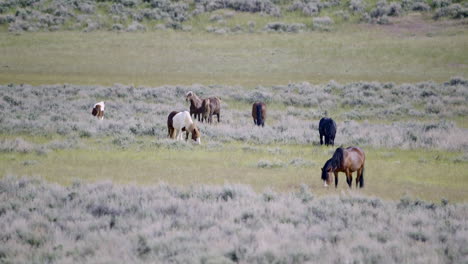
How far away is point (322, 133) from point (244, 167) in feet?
14.3

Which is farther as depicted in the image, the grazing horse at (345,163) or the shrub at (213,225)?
the grazing horse at (345,163)

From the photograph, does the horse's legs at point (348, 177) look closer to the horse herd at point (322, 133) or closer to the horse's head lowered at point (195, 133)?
the horse herd at point (322, 133)

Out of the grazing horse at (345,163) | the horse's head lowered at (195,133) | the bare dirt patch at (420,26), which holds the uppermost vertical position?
the bare dirt patch at (420,26)

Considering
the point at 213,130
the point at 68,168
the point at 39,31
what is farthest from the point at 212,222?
the point at 39,31

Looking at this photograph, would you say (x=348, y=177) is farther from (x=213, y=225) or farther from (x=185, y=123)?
(x=185, y=123)

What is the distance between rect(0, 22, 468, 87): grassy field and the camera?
4809 cm

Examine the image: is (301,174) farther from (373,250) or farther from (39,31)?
(39,31)

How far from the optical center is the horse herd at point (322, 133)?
1378cm

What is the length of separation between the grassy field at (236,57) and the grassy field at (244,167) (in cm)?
2585

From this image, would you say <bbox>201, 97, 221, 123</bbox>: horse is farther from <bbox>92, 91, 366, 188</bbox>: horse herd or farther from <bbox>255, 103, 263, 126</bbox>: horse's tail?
<bbox>255, 103, 263, 126</bbox>: horse's tail

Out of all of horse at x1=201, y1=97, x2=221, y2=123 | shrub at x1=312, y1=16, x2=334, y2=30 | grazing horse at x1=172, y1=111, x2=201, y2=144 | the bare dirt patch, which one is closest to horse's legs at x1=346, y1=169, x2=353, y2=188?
grazing horse at x1=172, y1=111, x2=201, y2=144

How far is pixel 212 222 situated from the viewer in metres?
10.6

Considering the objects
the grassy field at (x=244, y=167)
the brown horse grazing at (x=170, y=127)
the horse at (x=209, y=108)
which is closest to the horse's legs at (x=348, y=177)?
the grassy field at (x=244, y=167)

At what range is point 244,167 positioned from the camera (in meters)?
17.0
